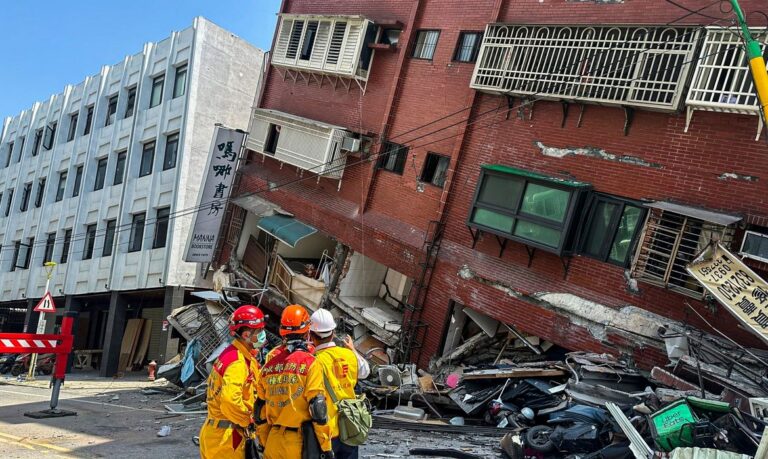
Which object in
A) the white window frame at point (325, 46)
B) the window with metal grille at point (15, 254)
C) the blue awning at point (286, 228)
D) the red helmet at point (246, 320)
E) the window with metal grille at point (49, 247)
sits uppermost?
the white window frame at point (325, 46)

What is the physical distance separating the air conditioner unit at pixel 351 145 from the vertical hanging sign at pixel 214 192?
4728 mm

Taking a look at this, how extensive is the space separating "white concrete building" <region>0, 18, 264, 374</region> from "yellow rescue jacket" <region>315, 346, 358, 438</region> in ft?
57.1

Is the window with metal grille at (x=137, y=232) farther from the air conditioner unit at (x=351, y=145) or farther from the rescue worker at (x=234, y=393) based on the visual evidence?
the rescue worker at (x=234, y=393)

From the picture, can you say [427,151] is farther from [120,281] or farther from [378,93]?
[120,281]

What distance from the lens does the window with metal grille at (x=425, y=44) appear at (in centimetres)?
1586

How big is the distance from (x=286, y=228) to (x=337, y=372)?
1219 centimetres

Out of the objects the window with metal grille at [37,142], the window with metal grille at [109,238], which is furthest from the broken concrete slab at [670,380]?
the window with metal grille at [37,142]

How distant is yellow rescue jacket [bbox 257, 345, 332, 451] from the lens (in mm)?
5094

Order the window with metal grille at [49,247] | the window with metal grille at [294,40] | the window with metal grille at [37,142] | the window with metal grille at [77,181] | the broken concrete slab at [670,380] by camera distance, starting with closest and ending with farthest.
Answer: the broken concrete slab at [670,380] → the window with metal grille at [294,40] → the window with metal grille at [77,181] → the window with metal grille at [49,247] → the window with metal grille at [37,142]

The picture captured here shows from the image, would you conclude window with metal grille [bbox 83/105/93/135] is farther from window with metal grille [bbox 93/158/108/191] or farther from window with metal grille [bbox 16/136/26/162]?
window with metal grille [bbox 16/136/26/162]

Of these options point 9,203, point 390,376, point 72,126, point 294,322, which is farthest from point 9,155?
point 294,322

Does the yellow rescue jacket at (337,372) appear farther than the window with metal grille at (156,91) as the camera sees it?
No

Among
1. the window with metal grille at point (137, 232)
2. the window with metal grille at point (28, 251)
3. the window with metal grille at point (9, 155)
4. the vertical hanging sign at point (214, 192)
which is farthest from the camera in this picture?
the window with metal grille at point (9, 155)

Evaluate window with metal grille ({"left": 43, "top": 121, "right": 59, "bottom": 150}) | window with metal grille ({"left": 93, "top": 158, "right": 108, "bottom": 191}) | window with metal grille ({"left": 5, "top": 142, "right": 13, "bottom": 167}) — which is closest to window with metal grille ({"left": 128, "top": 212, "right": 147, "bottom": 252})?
window with metal grille ({"left": 93, "top": 158, "right": 108, "bottom": 191})
